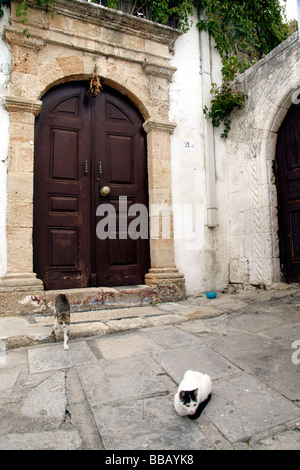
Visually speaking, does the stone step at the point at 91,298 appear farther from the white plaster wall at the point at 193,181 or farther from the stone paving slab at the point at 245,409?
the stone paving slab at the point at 245,409

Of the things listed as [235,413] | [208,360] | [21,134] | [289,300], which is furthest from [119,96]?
[235,413]

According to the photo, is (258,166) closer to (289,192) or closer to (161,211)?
(289,192)

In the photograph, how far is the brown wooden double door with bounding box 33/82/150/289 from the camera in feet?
12.5

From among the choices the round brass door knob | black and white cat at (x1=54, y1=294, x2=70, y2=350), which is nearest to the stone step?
black and white cat at (x1=54, y1=294, x2=70, y2=350)

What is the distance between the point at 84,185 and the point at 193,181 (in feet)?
5.23

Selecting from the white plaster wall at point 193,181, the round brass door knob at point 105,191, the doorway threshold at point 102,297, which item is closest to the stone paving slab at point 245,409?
the doorway threshold at point 102,297

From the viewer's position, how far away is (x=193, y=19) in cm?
489

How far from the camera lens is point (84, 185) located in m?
4.02

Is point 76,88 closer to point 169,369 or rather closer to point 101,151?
point 101,151

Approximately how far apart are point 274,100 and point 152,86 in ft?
5.43

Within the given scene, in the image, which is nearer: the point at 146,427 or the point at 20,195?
the point at 146,427

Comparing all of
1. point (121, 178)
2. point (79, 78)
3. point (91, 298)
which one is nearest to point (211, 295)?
point (91, 298)

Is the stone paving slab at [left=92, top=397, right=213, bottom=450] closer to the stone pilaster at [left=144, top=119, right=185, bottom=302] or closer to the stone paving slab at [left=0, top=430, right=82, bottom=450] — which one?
the stone paving slab at [left=0, top=430, right=82, bottom=450]

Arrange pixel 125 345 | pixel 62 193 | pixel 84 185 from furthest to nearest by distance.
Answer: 1. pixel 84 185
2. pixel 62 193
3. pixel 125 345
